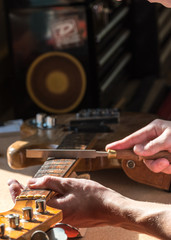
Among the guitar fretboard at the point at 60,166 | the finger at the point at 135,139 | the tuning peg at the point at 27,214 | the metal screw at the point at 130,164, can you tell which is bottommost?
the metal screw at the point at 130,164

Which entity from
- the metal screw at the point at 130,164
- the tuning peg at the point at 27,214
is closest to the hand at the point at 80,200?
the tuning peg at the point at 27,214

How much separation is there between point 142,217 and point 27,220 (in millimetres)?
233

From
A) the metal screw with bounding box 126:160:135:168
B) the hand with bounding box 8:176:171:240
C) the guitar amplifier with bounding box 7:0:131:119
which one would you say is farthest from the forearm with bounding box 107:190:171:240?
the guitar amplifier with bounding box 7:0:131:119

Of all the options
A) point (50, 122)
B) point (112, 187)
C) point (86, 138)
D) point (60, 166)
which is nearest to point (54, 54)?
point (50, 122)

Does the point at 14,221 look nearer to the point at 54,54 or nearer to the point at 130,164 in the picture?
the point at 130,164

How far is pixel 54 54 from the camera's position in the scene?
2.33m

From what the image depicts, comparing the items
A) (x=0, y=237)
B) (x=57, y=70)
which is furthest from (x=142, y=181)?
(x=57, y=70)

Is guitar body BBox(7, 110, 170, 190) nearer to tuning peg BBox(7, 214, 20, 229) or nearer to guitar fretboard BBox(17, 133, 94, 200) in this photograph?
guitar fretboard BBox(17, 133, 94, 200)

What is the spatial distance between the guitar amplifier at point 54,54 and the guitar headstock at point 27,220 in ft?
4.93

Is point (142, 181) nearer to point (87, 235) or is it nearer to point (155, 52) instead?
point (87, 235)

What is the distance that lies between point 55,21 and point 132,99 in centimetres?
68

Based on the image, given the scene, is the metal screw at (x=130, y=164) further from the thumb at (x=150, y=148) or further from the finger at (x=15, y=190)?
the finger at (x=15, y=190)

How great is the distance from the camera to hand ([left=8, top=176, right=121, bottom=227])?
0.91 m

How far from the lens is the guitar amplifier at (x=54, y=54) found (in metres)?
2.32
